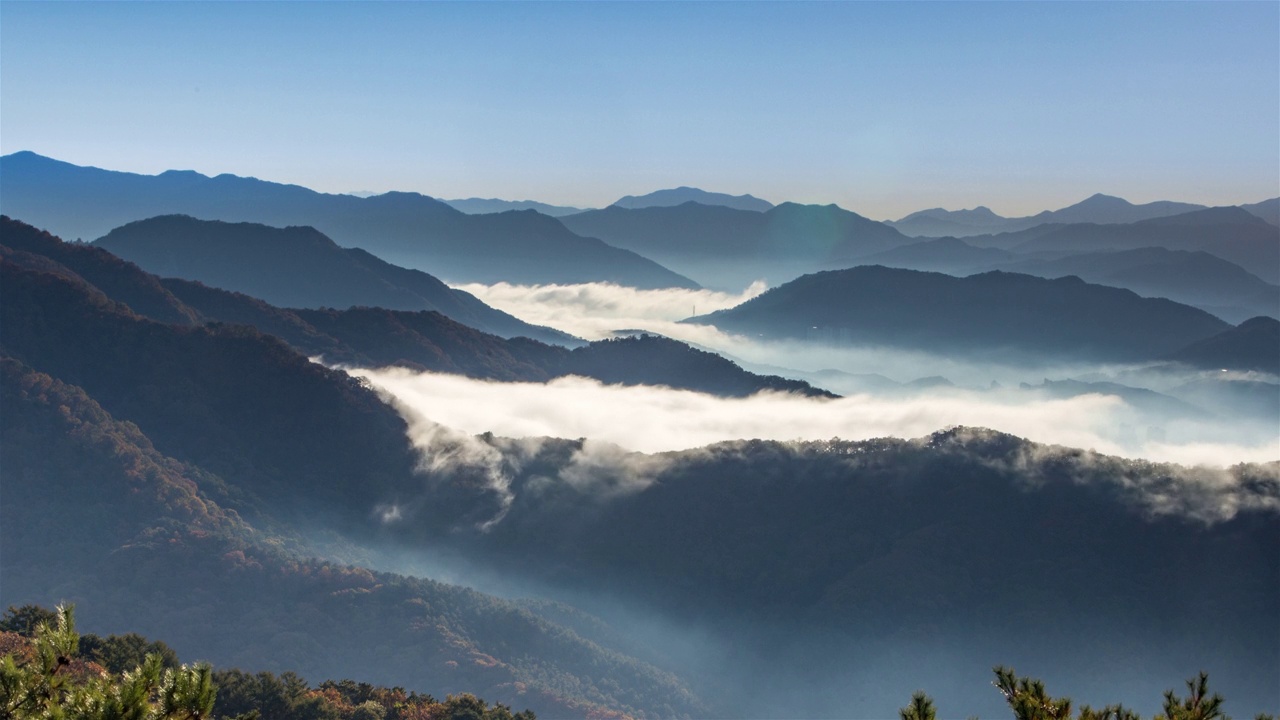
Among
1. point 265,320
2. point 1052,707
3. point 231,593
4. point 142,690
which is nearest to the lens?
point 142,690

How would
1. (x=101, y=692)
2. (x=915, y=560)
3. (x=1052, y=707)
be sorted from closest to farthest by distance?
(x=101, y=692), (x=1052, y=707), (x=915, y=560)

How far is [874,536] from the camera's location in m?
136

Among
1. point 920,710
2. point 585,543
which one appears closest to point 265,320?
point 585,543

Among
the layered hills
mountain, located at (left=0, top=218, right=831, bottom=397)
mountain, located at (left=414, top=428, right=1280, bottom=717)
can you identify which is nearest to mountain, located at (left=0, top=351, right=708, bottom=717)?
the layered hills

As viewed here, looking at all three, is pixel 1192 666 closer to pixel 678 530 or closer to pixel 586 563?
pixel 678 530

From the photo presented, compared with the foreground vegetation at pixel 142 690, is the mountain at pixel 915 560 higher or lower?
higher

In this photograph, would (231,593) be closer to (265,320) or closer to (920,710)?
(265,320)

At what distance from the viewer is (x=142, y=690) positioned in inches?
601

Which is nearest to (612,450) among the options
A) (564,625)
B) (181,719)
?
(564,625)

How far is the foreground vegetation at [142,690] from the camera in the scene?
15312 mm

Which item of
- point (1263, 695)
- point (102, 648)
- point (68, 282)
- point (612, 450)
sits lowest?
point (102, 648)

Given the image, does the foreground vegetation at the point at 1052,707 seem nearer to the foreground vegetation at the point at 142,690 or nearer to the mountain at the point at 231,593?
the foreground vegetation at the point at 142,690

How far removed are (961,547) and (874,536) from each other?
1126 cm

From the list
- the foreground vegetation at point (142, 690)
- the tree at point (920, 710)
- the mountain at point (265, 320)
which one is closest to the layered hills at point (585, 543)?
the mountain at point (265, 320)
